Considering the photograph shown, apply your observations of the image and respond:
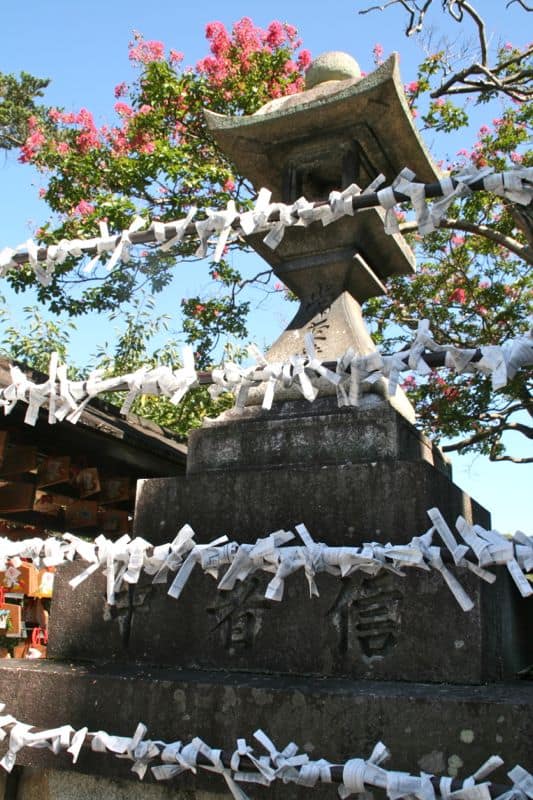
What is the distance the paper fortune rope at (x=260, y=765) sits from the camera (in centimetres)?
169

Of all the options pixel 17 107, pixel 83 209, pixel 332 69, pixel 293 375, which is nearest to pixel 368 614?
pixel 293 375

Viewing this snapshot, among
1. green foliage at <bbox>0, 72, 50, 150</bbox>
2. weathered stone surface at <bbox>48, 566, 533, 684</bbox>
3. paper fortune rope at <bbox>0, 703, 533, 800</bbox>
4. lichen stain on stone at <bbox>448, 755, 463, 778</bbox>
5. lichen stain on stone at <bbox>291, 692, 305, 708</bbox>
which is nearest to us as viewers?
paper fortune rope at <bbox>0, 703, 533, 800</bbox>

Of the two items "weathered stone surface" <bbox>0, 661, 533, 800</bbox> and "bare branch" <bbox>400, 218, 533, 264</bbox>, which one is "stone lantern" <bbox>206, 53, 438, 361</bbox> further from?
"bare branch" <bbox>400, 218, 533, 264</bbox>

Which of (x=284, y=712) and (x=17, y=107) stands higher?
(x=17, y=107)

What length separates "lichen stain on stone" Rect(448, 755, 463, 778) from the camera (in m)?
1.82

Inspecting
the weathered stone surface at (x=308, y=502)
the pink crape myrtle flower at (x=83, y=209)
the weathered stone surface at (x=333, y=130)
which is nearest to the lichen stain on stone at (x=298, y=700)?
the weathered stone surface at (x=308, y=502)

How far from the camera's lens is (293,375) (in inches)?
94.1

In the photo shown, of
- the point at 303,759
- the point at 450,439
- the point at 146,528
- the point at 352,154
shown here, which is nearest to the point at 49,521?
the point at 146,528

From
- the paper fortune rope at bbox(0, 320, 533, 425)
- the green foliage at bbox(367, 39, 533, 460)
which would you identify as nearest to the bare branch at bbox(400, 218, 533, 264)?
the green foliage at bbox(367, 39, 533, 460)

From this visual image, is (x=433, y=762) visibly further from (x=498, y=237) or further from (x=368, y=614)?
(x=498, y=237)

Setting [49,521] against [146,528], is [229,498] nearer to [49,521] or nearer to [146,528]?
[146,528]

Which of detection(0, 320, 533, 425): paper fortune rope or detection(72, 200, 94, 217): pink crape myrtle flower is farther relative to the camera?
detection(72, 200, 94, 217): pink crape myrtle flower

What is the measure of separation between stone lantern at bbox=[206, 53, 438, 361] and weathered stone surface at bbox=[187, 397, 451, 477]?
0.44 metres

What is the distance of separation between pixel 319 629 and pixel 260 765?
0.54 meters
